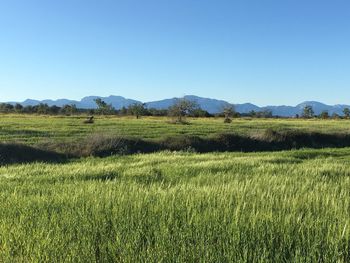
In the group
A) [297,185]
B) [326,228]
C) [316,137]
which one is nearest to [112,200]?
[326,228]

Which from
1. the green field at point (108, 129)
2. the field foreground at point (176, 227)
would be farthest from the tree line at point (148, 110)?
the field foreground at point (176, 227)

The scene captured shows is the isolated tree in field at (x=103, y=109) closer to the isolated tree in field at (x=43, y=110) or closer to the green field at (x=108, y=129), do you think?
the isolated tree in field at (x=43, y=110)

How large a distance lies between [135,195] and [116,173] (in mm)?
5280

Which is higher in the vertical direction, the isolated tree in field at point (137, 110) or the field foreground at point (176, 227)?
the isolated tree in field at point (137, 110)

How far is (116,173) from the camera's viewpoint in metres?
11.4

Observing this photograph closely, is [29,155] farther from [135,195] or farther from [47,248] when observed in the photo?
[47,248]

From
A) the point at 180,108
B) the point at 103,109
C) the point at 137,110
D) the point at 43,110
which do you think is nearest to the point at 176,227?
the point at 180,108

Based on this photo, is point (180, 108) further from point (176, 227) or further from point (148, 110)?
point (176, 227)

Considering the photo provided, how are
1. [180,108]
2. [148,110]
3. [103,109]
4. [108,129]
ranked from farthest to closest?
[103,109]
[148,110]
[180,108]
[108,129]

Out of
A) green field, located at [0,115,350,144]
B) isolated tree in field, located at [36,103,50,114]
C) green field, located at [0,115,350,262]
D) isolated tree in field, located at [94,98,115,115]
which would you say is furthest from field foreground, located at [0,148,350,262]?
isolated tree in field, located at [94,98,115,115]

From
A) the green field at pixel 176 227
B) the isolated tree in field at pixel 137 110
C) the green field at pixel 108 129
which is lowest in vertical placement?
the green field at pixel 108 129

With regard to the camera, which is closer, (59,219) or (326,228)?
(326,228)

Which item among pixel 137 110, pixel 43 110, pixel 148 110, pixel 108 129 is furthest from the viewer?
pixel 43 110

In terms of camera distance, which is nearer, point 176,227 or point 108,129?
point 176,227
